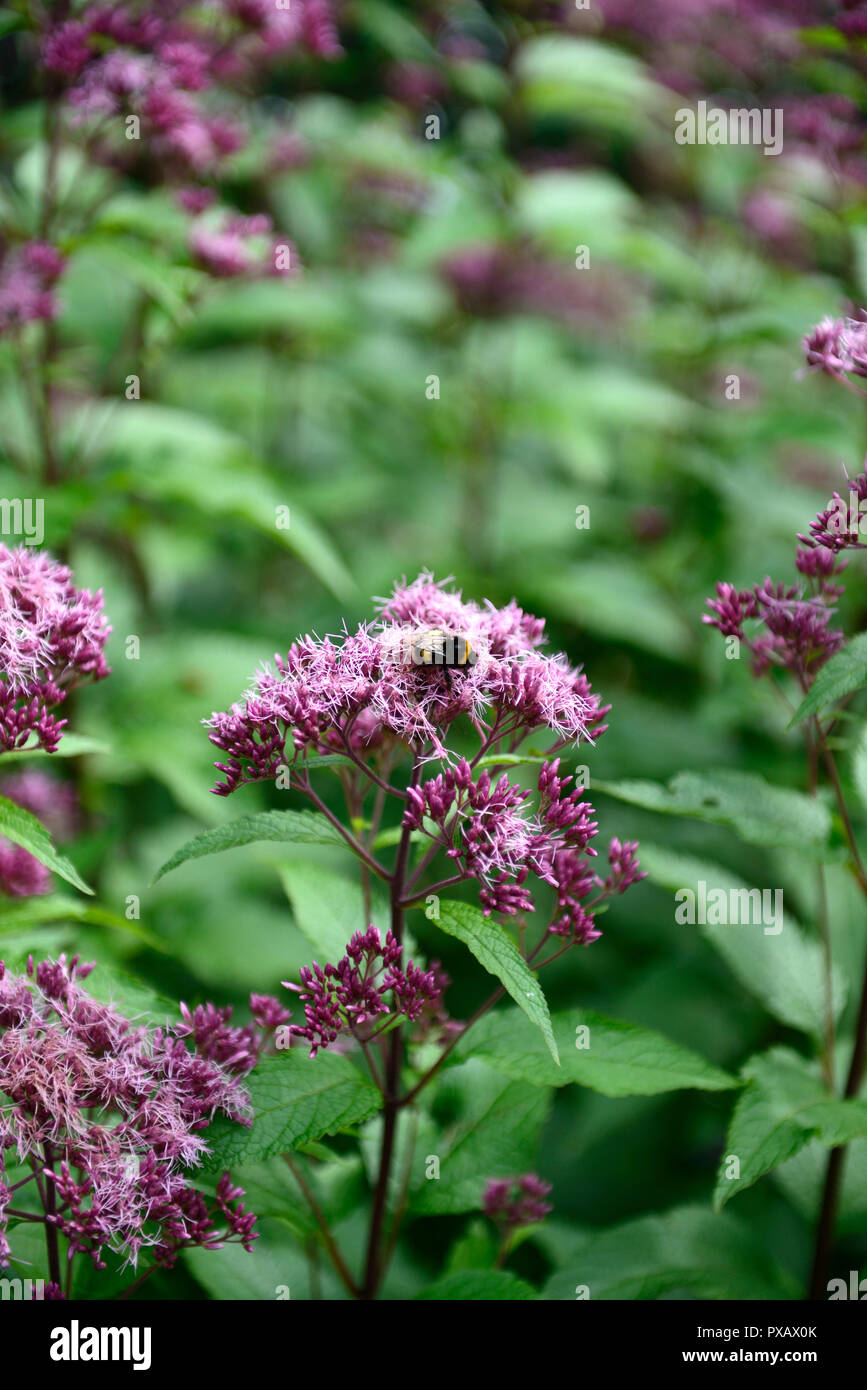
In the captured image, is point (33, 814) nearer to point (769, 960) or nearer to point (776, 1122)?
point (776, 1122)

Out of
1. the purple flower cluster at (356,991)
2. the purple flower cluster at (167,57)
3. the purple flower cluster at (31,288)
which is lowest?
the purple flower cluster at (356,991)

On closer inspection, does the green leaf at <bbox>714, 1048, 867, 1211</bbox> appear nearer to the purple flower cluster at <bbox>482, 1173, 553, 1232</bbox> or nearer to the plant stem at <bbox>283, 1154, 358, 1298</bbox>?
the purple flower cluster at <bbox>482, 1173, 553, 1232</bbox>

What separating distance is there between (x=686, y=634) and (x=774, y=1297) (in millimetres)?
2409

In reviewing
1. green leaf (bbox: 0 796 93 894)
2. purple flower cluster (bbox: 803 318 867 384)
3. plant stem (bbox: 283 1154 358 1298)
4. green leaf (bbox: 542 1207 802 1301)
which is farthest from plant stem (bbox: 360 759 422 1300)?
purple flower cluster (bbox: 803 318 867 384)

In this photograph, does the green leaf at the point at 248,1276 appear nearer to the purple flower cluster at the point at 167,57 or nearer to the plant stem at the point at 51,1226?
the plant stem at the point at 51,1226

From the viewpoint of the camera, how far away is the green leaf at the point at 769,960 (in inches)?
83.7

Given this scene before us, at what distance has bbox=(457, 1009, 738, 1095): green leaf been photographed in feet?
5.15

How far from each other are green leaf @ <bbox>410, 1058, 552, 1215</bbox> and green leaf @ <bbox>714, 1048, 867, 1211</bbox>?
0.99 ft

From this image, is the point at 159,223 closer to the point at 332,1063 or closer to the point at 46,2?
the point at 46,2

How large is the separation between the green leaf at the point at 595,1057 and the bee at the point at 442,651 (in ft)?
1.86

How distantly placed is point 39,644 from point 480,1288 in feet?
3.66

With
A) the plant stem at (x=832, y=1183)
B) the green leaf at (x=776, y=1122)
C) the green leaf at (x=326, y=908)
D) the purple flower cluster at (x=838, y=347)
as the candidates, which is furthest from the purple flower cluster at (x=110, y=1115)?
the purple flower cluster at (x=838, y=347)

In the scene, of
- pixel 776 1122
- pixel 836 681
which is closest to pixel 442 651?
pixel 836 681

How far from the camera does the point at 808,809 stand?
78.5 inches
